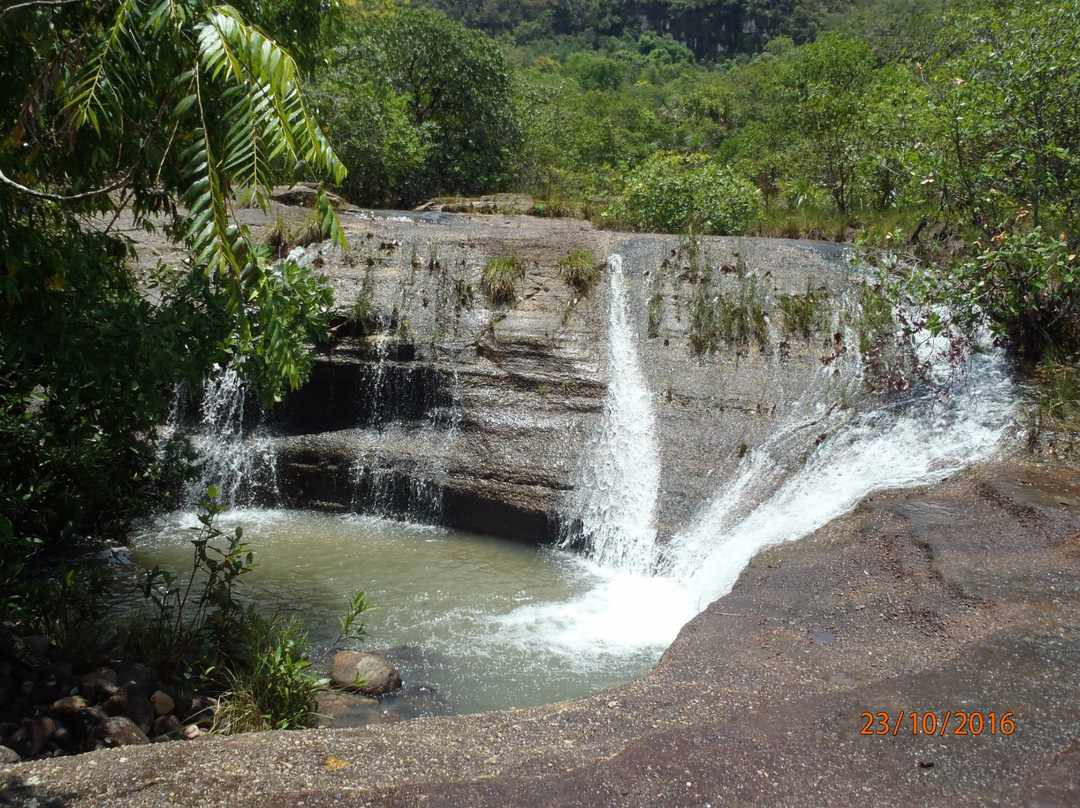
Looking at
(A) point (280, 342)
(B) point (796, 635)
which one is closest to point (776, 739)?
(B) point (796, 635)

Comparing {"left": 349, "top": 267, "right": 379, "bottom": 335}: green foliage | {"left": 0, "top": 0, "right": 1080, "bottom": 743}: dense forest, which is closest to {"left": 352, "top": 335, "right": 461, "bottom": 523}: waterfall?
{"left": 349, "top": 267, "right": 379, "bottom": 335}: green foliage

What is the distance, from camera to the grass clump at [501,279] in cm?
1080

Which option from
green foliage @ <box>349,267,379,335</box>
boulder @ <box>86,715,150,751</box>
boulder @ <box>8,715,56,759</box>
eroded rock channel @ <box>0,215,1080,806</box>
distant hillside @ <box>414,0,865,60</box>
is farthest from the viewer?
distant hillside @ <box>414,0,865,60</box>

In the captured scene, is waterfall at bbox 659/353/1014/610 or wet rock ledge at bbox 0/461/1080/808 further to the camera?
waterfall at bbox 659/353/1014/610

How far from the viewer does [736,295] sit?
10.5m

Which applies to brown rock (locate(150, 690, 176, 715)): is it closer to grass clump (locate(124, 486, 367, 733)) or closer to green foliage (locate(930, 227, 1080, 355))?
grass clump (locate(124, 486, 367, 733))

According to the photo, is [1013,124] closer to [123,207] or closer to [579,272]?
[579,272]

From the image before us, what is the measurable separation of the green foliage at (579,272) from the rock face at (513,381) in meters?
0.13

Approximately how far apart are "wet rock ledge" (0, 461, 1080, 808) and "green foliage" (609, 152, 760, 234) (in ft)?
31.5

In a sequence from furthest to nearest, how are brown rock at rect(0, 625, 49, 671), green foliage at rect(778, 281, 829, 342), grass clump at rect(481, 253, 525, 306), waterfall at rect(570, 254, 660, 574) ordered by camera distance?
grass clump at rect(481, 253, 525, 306)
green foliage at rect(778, 281, 829, 342)
waterfall at rect(570, 254, 660, 574)
brown rock at rect(0, 625, 49, 671)

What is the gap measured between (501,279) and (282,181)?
17.2 ft

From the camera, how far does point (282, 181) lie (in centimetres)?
575
